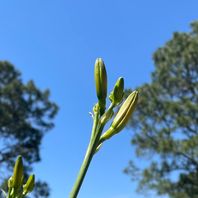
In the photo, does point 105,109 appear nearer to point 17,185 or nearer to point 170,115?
point 17,185

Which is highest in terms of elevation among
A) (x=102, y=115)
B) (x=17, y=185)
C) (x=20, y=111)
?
(x=20, y=111)

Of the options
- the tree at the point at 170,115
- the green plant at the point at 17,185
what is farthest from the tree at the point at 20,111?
the green plant at the point at 17,185

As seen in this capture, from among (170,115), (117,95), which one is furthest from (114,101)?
(170,115)

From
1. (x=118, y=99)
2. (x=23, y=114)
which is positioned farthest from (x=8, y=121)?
(x=118, y=99)

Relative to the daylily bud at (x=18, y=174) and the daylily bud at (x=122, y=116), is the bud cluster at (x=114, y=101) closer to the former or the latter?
the daylily bud at (x=122, y=116)

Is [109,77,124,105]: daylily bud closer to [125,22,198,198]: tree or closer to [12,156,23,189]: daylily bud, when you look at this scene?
[12,156,23,189]: daylily bud
